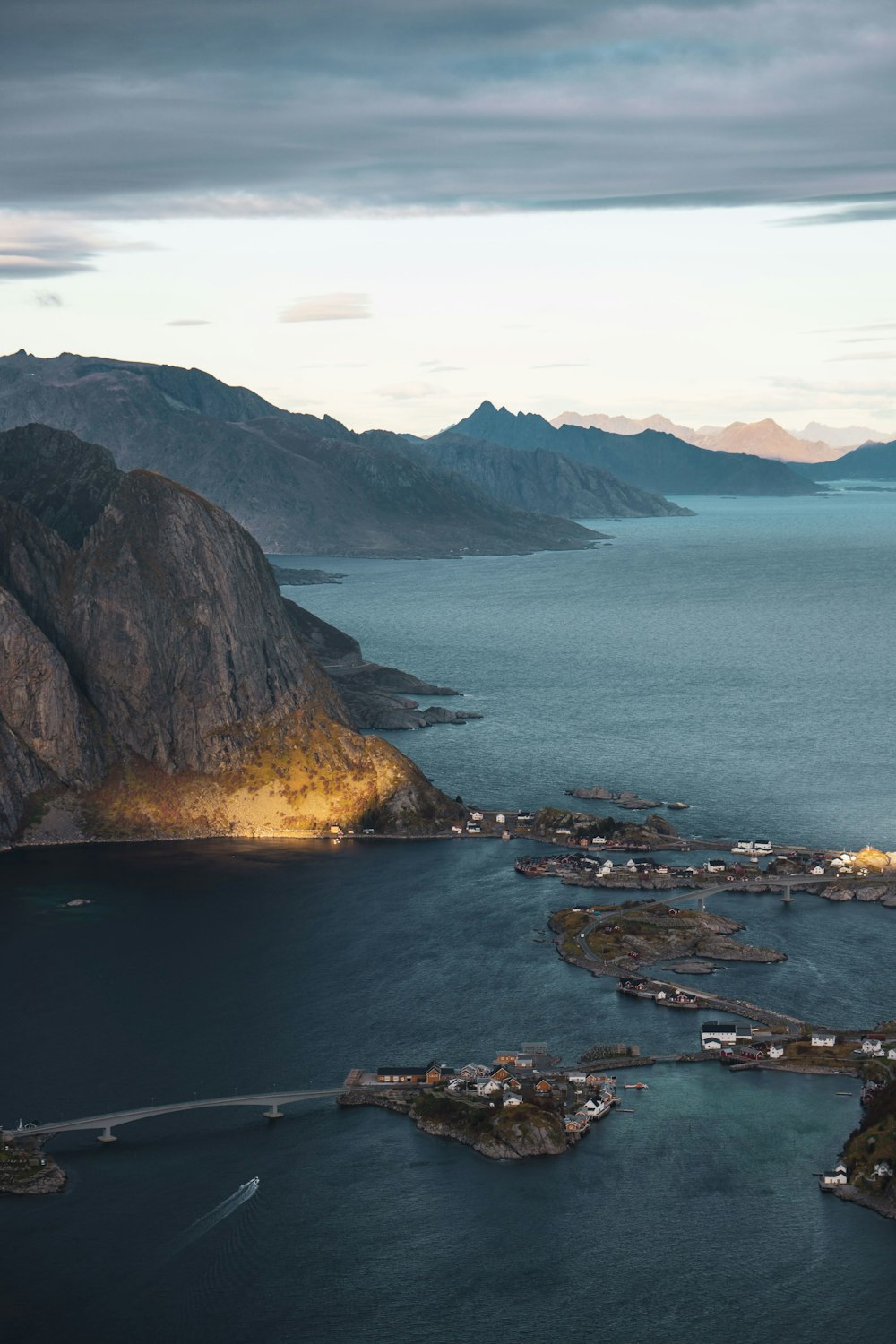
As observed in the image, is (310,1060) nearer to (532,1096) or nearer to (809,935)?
(532,1096)

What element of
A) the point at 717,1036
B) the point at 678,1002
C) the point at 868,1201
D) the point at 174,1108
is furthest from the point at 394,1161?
the point at 678,1002

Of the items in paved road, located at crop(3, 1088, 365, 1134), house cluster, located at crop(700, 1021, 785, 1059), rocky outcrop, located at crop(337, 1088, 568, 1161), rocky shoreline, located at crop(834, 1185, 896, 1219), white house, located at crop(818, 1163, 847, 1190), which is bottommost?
rocky shoreline, located at crop(834, 1185, 896, 1219)

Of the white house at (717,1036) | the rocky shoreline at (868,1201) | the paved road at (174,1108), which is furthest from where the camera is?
the white house at (717,1036)

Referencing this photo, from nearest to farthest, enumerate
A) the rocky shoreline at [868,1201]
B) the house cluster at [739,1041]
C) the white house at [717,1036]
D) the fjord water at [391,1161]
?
the fjord water at [391,1161] → the rocky shoreline at [868,1201] → the house cluster at [739,1041] → the white house at [717,1036]

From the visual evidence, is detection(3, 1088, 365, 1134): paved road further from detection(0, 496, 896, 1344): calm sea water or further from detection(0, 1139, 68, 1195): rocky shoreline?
detection(0, 1139, 68, 1195): rocky shoreline

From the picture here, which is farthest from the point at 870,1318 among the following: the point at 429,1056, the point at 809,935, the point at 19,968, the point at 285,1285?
the point at 19,968

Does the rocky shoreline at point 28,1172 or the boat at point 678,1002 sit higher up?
the boat at point 678,1002

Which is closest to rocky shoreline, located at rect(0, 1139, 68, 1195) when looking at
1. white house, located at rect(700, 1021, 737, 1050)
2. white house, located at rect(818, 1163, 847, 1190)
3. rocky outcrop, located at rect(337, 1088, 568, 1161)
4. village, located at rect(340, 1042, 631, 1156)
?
rocky outcrop, located at rect(337, 1088, 568, 1161)

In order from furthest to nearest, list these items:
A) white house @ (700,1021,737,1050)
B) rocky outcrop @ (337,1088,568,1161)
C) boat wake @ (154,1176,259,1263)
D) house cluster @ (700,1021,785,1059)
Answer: white house @ (700,1021,737,1050), house cluster @ (700,1021,785,1059), rocky outcrop @ (337,1088,568,1161), boat wake @ (154,1176,259,1263)

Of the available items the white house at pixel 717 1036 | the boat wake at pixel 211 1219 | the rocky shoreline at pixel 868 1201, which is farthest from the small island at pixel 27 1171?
the rocky shoreline at pixel 868 1201

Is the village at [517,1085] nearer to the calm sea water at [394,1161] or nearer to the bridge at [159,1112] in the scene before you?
the calm sea water at [394,1161]

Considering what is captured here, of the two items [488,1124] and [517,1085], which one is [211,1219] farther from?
[517,1085]
